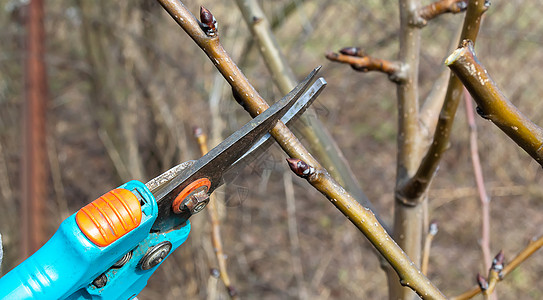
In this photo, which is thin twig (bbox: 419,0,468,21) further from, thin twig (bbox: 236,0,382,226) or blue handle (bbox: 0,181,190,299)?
blue handle (bbox: 0,181,190,299)

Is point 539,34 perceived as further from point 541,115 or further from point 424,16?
point 424,16

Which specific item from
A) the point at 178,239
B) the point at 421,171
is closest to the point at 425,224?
the point at 421,171

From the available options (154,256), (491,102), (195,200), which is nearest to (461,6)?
(491,102)

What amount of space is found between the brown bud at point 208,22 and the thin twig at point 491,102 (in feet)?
1.31

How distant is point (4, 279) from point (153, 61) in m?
3.06

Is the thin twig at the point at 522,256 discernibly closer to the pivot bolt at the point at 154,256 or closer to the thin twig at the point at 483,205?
the thin twig at the point at 483,205

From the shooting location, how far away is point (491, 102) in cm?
67

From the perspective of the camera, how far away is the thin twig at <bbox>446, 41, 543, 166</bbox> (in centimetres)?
63

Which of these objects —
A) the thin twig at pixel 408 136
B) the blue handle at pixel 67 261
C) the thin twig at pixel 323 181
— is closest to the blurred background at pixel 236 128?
the thin twig at pixel 408 136

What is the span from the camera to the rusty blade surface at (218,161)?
0.91 meters

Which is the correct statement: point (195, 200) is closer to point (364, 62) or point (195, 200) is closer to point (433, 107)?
point (364, 62)

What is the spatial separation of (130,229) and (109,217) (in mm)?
44

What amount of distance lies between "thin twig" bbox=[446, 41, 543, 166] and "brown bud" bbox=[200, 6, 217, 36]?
398 mm

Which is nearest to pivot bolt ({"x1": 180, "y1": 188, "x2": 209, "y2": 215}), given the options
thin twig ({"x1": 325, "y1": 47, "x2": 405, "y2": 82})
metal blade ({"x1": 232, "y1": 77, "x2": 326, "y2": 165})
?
metal blade ({"x1": 232, "y1": 77, "x2": 326, "y2": 165})
